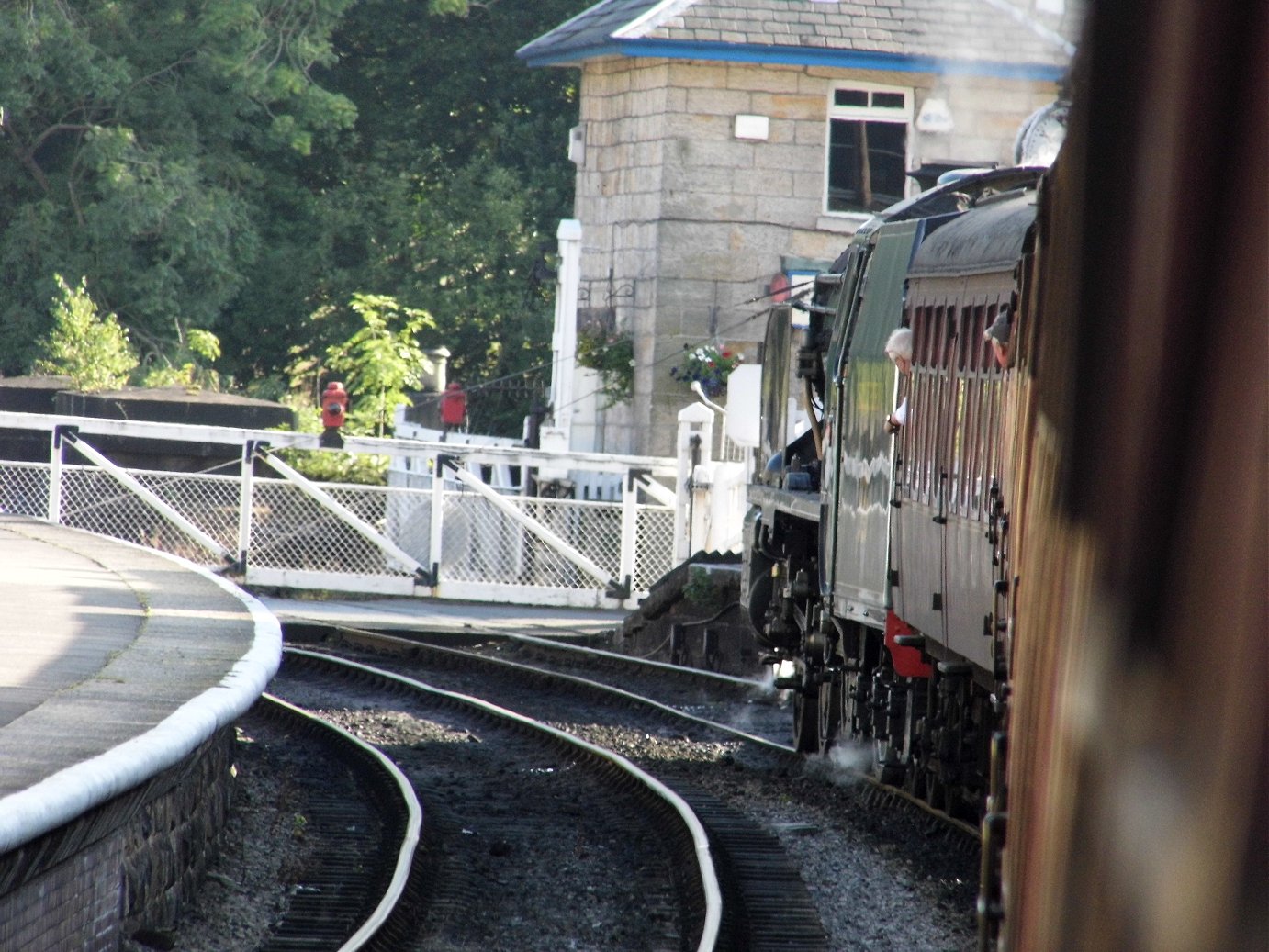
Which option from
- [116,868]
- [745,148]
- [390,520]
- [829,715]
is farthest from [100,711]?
[745,148]

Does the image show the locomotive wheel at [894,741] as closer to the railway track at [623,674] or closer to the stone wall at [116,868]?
the railway track at [623,674]

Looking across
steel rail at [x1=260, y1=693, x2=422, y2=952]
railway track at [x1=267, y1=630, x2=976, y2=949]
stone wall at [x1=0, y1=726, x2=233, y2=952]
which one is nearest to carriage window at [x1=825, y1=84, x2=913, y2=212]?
railway track at [x1=267, y1=630, x2=976, y2=949]

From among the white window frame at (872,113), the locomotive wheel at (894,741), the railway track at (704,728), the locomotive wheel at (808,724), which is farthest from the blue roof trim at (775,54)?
the locomotive wheel at (894,741)

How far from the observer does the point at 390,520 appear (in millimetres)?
21703

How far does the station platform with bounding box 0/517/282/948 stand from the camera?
523cm

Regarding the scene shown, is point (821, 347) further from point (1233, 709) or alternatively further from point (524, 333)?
point (524, 333)

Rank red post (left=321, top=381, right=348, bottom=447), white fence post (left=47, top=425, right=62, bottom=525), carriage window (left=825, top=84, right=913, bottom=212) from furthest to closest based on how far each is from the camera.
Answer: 1. carriage window (left=825, top=84, right=913, bottom=212)
2. red post (left=321, top=381, right=348, bottom=447)
3. white fence post (left=47, top=425, right=62, bottom=525)

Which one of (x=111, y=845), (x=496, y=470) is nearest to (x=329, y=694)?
(x=111, y=845)

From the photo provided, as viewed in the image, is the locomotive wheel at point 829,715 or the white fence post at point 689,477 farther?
the white fence post at point 689,477

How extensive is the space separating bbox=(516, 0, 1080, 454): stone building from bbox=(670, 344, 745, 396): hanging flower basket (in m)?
0.80

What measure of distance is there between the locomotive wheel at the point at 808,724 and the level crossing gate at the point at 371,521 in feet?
26.4

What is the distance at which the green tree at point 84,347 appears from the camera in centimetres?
3164

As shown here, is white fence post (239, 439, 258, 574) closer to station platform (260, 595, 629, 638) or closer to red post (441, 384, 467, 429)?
station platform (260, 595, 629, 638)

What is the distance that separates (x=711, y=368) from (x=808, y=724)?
39.9 feet
